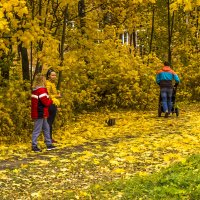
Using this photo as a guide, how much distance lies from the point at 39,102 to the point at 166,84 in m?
7.05

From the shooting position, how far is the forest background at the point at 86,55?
499 inches

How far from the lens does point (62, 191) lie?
7312 millimetres

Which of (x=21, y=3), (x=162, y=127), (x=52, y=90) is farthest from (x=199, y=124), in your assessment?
(x=21, y=3)

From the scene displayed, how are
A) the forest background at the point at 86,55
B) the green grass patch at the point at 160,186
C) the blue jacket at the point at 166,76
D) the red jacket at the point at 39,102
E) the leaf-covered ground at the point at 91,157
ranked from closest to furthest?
the green grass patch at the point at 160,186
the leaf-covered ground at the point at 91,157
the red jacket at the point at 39,102
the forest background at the point at 86,55
the blue jacket at the point at 166,76

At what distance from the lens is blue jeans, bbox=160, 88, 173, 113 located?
16859 millimetres

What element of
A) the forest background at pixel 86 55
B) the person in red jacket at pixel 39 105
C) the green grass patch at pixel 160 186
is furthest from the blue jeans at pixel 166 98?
the green grass patch at pixel 160 186

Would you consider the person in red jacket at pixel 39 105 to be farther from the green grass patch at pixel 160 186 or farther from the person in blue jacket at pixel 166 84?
the person in blue jacket at pixel 166 84

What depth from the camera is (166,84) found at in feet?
55.4

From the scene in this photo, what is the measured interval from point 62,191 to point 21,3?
158 inches

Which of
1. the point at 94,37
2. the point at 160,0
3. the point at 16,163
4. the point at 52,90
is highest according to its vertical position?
the point at 160,0

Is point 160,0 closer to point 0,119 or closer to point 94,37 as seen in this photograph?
point 94,37

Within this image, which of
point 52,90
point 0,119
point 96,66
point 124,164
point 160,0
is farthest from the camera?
point 160,0

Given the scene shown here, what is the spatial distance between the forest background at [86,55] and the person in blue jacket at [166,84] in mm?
1264

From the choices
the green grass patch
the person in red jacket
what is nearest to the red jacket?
the person in red jacket
